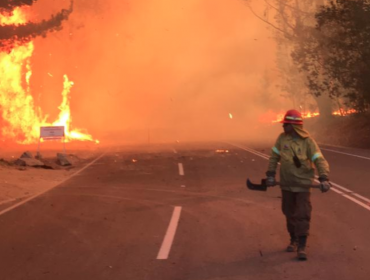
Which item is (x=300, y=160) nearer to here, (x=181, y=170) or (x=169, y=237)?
(x=169, y=237)

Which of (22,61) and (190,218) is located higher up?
(22,61)

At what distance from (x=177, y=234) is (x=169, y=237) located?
0.21 meters

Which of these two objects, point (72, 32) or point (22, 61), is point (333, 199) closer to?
point (22, 61)

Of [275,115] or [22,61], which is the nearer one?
[22,61]

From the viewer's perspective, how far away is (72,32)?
3753cm

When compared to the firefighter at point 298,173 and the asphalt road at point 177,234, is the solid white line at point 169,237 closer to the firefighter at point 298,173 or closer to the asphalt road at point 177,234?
the asphalt road at point 177,234

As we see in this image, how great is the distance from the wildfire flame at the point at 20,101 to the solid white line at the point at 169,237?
895 inches

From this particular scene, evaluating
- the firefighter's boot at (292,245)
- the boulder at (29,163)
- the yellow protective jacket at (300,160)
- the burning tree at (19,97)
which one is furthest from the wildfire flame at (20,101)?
the firefighter's boot at (292,245)

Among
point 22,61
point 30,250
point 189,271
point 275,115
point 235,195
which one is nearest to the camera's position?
point 189,271

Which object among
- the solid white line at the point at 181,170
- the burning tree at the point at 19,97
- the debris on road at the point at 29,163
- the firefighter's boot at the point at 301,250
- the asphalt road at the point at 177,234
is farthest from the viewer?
the burning tree at the point at 19,97

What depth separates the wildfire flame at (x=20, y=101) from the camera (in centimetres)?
2964

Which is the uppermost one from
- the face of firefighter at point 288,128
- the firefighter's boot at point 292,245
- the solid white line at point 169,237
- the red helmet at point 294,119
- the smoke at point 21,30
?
the smoke at point 21,30

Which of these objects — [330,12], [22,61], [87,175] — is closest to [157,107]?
[22,61]

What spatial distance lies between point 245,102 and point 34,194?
219ft
